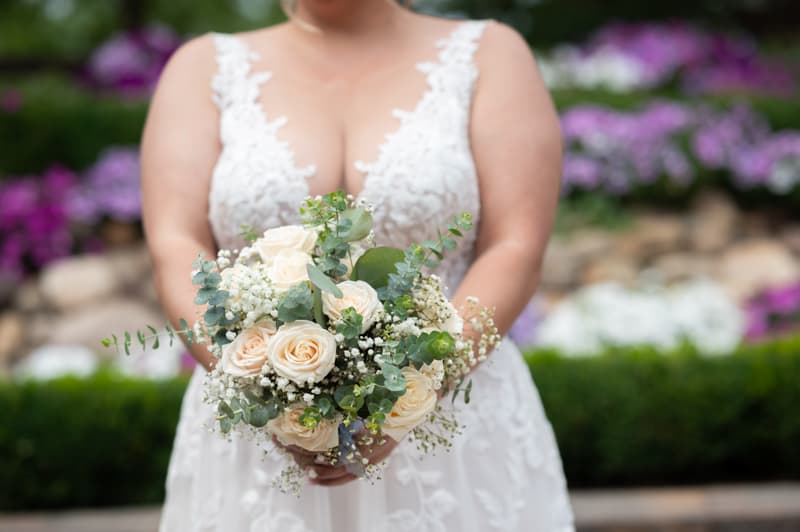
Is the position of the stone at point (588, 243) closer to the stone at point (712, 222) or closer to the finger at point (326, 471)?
the stone at point (712, 222)

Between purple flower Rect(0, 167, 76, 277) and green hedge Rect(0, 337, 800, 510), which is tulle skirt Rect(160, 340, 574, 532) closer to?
green hedge Rect(0, 337, 800, 510)

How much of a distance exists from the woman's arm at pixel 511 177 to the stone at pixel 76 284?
499 centimetres

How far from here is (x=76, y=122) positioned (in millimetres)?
8148

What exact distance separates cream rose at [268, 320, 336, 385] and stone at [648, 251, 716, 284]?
560 cm

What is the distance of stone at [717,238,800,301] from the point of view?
22.7 feet

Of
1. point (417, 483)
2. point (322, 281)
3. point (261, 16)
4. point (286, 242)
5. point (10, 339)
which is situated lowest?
point (417, 483)

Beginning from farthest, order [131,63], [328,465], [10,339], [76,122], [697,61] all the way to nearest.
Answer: [697,61]
[131,63]
[76,122]
[10,339]
[328,465]

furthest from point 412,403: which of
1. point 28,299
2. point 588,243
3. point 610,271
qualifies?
point 28,299

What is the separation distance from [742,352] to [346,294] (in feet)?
11.4

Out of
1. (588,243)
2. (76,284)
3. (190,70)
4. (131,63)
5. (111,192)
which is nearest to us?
(190,70)

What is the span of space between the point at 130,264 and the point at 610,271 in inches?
132

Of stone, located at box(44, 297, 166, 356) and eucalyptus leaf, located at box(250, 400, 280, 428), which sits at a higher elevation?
stone, located at box(44, 297, 166, 356)

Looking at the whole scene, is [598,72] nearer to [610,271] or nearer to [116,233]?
[610,271]

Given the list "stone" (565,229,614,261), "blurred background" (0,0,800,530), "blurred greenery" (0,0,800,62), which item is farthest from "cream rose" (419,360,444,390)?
"blurred greenery" (0,0,800,62)
